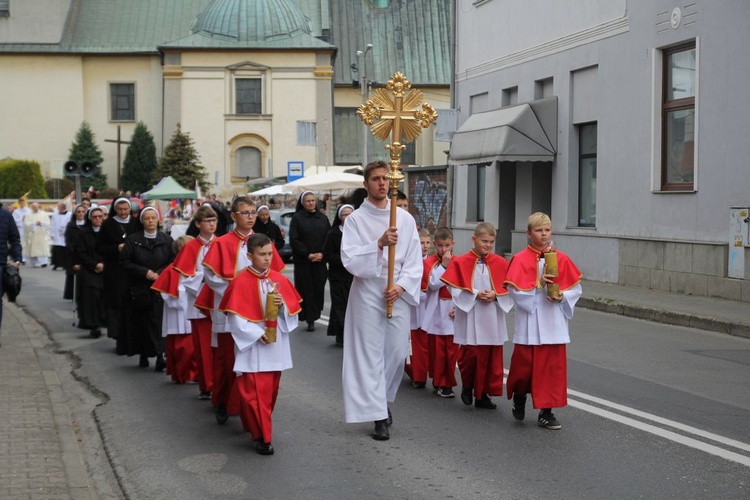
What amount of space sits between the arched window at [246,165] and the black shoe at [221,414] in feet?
184

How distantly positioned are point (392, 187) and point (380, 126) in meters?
0.68

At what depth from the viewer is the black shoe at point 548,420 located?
8.57m

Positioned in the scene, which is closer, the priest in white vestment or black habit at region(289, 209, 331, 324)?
the priest in white vestment

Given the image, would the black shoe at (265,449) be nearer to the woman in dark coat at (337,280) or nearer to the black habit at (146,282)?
the black habit at (146,282)

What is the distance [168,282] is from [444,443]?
3.92 m

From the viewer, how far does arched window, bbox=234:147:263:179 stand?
2544 inches

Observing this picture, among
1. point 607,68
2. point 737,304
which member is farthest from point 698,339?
point 607,68

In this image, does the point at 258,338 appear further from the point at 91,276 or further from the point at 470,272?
the point at 91,276

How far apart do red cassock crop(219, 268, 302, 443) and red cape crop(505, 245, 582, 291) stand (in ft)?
5.76

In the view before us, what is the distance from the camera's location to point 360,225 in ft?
27.7

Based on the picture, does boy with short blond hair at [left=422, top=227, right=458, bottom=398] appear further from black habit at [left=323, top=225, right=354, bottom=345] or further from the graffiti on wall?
the graffiti on wall

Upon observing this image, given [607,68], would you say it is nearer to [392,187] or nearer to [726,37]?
[726,37]

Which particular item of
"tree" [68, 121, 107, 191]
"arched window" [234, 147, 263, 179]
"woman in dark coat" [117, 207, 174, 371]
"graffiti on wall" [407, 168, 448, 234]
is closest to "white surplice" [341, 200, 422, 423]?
"woman in dark coat" [117, 207, 174, 371]

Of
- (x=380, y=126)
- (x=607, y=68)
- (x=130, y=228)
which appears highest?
(x=607, y=68)
